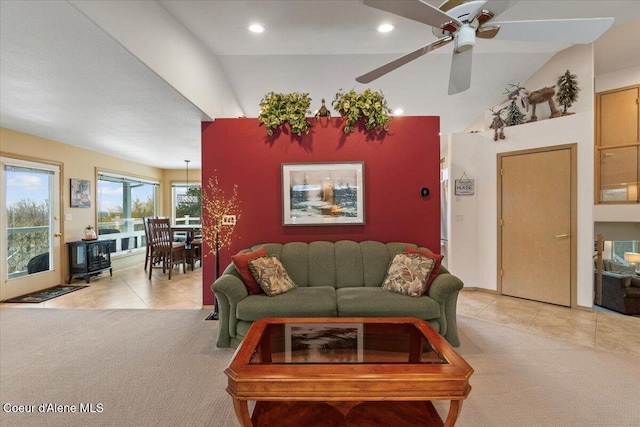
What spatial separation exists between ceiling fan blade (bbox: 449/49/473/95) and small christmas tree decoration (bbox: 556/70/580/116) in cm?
257

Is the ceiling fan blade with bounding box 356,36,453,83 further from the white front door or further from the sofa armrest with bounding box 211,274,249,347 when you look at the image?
the white front door

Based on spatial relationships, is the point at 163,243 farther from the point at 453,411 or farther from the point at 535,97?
the point at 535,97

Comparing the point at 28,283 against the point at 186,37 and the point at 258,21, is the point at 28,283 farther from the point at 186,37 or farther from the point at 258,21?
the point at 258,21

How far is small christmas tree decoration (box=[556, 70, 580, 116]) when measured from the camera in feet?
12.5

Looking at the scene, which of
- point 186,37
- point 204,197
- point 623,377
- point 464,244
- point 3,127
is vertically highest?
point 186,37

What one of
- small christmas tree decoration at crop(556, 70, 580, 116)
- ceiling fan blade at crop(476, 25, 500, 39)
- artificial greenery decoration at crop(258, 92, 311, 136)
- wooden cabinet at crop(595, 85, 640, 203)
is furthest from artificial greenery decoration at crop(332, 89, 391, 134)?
wooden cabinet at crop(595, 85, 640, 203)

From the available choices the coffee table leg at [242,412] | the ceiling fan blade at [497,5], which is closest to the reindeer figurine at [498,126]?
the ceiling fan blade at [497,5]

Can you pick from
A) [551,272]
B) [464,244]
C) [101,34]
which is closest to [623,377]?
[551,272]

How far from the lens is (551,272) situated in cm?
392

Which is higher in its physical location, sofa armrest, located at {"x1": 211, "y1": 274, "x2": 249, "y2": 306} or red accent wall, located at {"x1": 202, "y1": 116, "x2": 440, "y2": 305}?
red accent wall, located at {"x1": 202, "y1": 116, "x2": 440, "y2": 305}

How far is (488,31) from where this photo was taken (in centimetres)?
193

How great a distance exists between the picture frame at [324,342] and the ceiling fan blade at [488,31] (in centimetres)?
219

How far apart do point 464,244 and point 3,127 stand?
699 centimetres

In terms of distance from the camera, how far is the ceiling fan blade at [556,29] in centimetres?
173
